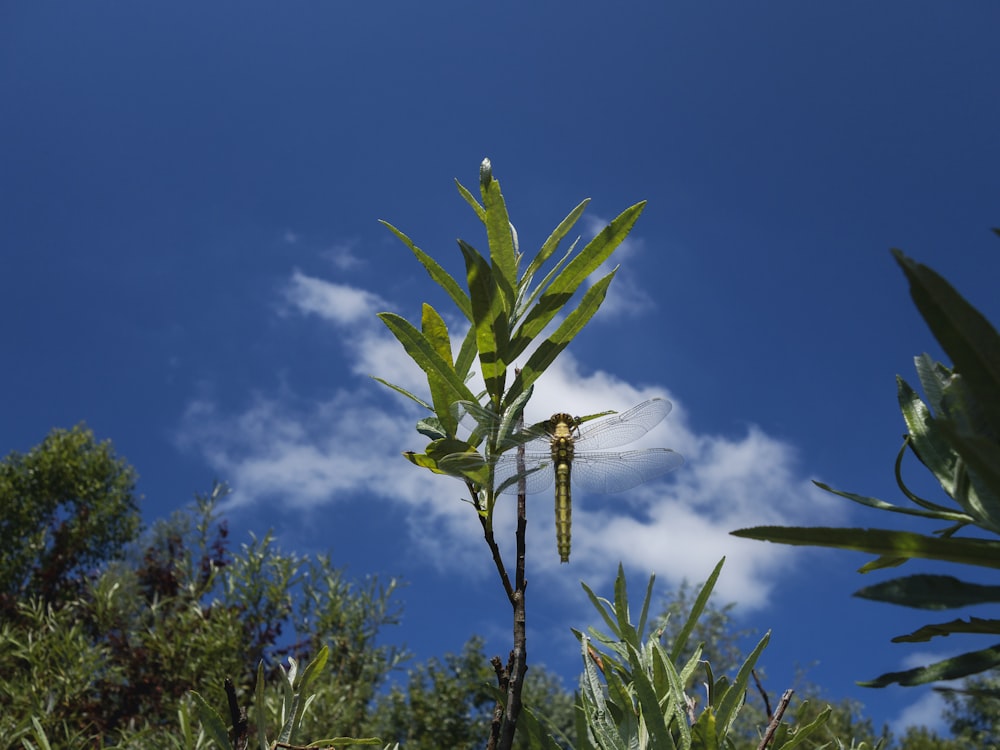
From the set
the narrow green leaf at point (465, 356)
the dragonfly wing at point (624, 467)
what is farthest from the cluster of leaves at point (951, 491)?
the dragonfly wing at point (624, 467)

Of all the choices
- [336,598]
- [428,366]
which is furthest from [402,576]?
[428,366]

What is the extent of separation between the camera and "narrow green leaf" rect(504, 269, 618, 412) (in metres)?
1.34

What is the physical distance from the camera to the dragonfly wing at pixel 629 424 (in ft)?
8.26

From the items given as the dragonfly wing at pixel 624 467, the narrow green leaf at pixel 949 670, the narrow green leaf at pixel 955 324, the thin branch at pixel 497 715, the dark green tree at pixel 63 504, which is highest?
the dark green tree at pixel 63 504

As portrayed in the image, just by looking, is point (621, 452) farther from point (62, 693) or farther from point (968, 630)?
point (62, 693)

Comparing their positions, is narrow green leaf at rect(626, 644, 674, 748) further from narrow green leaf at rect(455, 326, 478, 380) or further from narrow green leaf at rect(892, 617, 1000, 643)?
narrow green leaf at rect(455, 326, 478, 380)

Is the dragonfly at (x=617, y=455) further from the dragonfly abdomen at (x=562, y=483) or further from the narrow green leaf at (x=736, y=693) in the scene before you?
the narrow green leaf at (x=736, y=693)

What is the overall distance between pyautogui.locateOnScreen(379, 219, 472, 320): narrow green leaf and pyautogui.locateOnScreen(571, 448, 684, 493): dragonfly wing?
1078 mm

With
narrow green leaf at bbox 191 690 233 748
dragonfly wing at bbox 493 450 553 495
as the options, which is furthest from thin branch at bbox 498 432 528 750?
narrow green leaf at bbox 191 690 233 748

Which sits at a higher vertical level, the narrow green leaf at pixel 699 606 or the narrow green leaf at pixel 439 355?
the narrow green leaf at pixel 439 355

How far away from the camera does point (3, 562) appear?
13867 mm

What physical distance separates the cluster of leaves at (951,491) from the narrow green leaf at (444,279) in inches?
27.1

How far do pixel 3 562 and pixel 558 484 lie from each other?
15209 millimetres

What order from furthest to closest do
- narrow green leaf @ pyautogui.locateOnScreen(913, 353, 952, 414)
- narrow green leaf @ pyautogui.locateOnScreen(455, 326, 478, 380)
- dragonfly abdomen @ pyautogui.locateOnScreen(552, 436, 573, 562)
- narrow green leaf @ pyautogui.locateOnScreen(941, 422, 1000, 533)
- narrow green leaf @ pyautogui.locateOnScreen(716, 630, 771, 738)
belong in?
dragonfly abdomen @ pyautogui.locateOnScreen(552, 436, 573, 562) → narrow green leaf @ pyautogui.locateOnScreen(455, 326, 478, 380) → narrow green leaf @ pyautogui.locateOnScreen(716, 630, 771, 738) → narrow green leaf @ pyautogui.locateOnScreen(913, 353, 952, 414) → narrow green leaf @ pyautogui.locateOnScreen(941, 422, 1000, 533)
